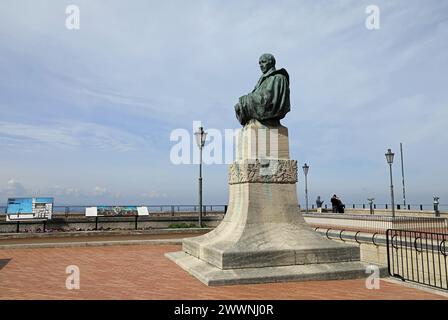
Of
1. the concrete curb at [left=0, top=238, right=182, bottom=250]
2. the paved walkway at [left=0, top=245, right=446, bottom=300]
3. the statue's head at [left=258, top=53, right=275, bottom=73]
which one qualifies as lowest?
the paved walkway at [left=0, top=245, right=446, bottom=300]

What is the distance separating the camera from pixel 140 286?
23.4 feet

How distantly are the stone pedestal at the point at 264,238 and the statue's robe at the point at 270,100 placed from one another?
0.27 metres

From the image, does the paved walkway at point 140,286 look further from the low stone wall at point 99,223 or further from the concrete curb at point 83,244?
the low stone wall at point 99,223

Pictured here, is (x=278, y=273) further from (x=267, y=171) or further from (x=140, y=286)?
(x=140, y=286)

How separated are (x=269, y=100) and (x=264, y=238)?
3.45 meters

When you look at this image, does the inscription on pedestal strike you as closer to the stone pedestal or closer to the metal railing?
the stone pedestal

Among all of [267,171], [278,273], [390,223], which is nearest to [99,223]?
[267,171]

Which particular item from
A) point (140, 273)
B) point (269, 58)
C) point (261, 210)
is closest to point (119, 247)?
point (140, 273)

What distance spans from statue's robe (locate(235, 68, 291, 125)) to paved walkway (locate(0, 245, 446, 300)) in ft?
13.8

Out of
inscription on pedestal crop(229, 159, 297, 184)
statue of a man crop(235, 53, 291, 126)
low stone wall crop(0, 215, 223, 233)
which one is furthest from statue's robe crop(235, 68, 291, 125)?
low stone wall crop(0, 215, 223, 233)

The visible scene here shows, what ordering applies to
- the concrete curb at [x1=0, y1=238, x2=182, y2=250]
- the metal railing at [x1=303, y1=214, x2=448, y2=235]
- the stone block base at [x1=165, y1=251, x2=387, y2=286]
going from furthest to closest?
1. the metal railing at [x1=303, y1=214, x2=448, y2=235]
2. the concrete curb at [x1=0, y1=238, x2=182, y2=250]
3. the stone block base at [x1=165, y1=251, x2=387, y2=286]

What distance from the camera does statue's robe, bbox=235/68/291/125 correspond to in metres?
9.68
